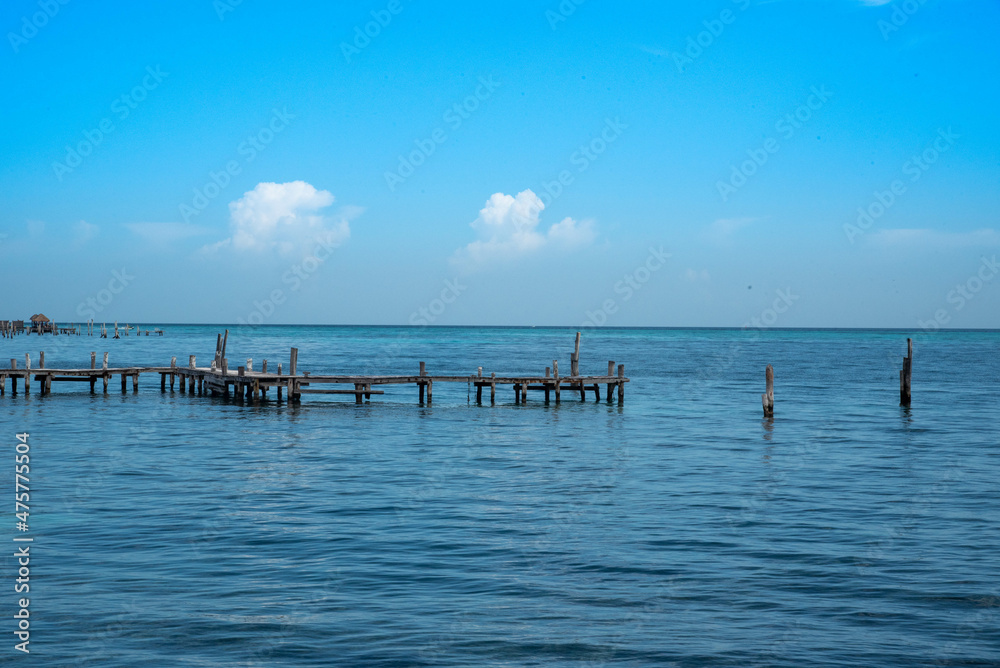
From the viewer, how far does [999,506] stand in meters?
19.8

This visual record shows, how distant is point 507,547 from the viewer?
51.4 feet

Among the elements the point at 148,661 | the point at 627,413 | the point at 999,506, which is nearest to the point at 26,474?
the point at 148,661

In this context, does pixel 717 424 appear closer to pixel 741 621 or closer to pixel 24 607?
pixel 741 621

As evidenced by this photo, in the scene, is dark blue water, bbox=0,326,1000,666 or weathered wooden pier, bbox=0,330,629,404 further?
weathered wooden pier, bbox=0,330,629,404

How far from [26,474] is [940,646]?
806 inches

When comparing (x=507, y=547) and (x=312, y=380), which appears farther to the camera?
(x=312, y=380)

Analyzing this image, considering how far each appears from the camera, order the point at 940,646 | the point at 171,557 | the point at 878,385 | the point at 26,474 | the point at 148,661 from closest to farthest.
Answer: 1. the point at 148,661
2. the point at 940,646
3. the point at 171,557
4. the point at 26,474
5. the point at 878,385

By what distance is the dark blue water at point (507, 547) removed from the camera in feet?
36.8

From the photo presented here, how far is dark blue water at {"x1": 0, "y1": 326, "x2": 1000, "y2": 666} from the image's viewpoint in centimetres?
1120

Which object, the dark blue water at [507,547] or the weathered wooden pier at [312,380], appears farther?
the weathered wooden pier at [312,380]

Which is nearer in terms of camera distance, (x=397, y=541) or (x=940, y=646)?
(x=940, y=646)

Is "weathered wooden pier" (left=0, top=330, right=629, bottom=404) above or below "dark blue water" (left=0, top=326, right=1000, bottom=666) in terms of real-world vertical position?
above

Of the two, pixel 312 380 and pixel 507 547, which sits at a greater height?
pixel 312 380

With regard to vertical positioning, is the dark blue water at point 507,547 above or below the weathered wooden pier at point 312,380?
below
